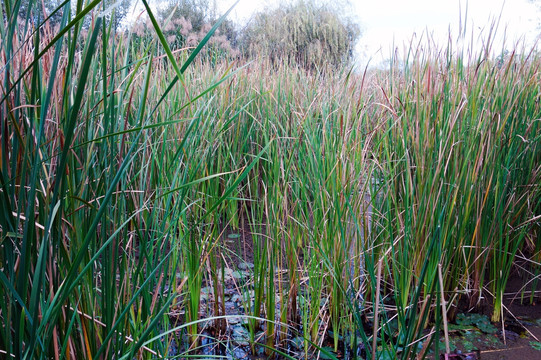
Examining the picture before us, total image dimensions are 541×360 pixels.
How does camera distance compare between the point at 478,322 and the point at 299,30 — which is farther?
the point at 299,30

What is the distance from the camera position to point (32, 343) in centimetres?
74

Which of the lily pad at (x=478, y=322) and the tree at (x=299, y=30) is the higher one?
the tree at (x=299, y=30)

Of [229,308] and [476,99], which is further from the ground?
[476,99]

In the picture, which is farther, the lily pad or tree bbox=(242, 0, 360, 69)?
tree bbox=(242, 0, 360, 69)

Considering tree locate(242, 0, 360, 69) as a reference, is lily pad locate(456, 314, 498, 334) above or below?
below

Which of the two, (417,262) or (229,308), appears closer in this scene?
(417,262)

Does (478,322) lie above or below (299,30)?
below

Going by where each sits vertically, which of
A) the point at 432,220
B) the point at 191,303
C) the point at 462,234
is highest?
the point at 432,220

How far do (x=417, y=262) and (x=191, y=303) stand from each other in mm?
927

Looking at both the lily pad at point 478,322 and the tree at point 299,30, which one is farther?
the tree at point 299,30

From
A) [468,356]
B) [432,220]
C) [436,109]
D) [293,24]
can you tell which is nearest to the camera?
[432,220]

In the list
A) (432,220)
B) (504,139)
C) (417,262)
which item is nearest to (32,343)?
(432,220)

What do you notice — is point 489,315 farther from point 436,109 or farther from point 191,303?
point 191,303

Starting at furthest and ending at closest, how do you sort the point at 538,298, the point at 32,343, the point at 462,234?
the point at 538,298 → the point at 462,234 → the point at 32,343
